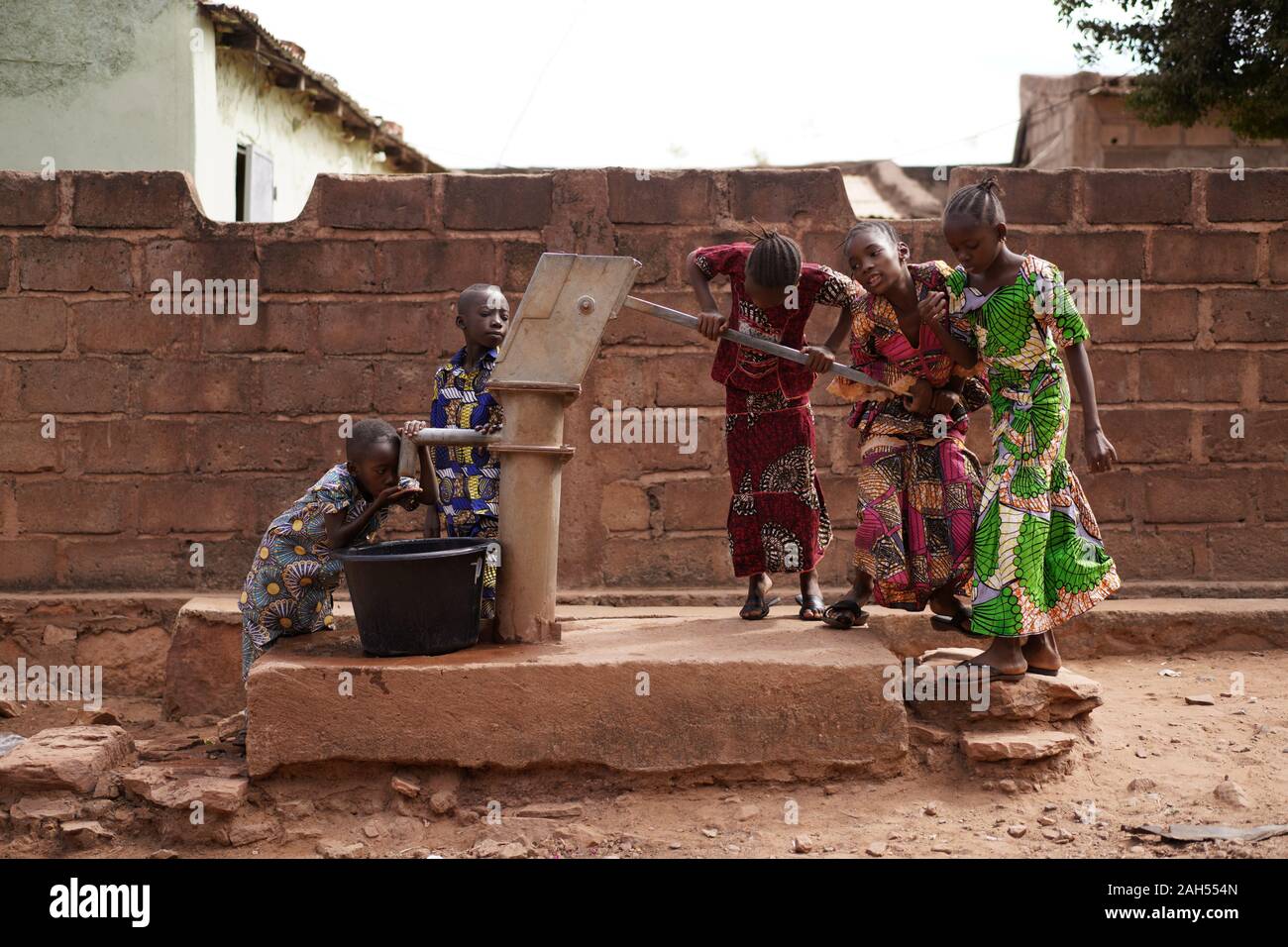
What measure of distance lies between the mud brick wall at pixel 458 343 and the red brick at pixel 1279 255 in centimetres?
2

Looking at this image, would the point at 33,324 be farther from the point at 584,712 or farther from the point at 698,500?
the point at 584,712

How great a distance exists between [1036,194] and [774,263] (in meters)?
2.32

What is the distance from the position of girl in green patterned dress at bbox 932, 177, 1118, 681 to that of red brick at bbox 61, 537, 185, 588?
396 cm

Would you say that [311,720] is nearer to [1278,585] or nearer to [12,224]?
[12,224]

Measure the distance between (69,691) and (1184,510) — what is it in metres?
5.45

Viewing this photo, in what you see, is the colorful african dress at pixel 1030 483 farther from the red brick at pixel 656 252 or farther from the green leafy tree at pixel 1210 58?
the green leafy tree at pixel 1210 58

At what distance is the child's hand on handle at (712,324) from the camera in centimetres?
398

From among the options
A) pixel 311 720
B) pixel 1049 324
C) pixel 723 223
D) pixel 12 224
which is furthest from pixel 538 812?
pixel 12 224

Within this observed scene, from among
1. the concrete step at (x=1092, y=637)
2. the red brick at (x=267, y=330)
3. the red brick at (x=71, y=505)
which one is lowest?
the concrete step at (x=1092, y=637)

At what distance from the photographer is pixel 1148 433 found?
5812mm

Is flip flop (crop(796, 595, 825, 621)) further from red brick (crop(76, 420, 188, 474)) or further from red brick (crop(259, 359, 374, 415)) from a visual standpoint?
red brick (crop(76, 420, 188, 474))

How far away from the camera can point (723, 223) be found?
18.9 ft

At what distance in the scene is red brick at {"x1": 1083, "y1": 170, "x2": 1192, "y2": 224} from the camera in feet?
18.9

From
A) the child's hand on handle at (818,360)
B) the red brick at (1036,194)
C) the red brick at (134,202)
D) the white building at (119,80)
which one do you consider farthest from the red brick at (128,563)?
the white building at (119,80)
